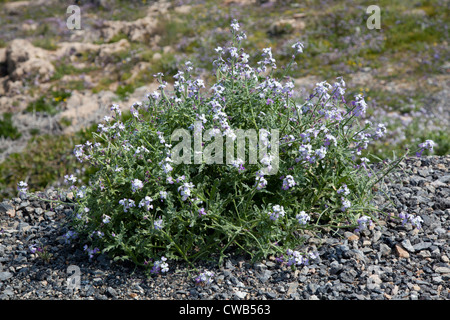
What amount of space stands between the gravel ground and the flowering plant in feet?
0.57

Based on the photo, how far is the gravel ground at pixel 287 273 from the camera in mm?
3990

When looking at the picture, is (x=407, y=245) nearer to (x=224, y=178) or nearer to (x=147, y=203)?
(x=224, y=178)

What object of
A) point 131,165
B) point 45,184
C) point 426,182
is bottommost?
point 45,184

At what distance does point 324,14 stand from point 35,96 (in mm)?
8385

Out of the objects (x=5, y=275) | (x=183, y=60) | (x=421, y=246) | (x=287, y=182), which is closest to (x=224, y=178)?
(x=287, y=182)

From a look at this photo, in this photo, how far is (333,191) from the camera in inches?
183

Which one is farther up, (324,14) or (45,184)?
(324,14)

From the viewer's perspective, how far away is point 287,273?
166 inches

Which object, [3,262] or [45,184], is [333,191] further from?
[45,184]

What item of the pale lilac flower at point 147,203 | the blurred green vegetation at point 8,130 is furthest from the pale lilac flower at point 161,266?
the blurred green vegetation at point 8,130

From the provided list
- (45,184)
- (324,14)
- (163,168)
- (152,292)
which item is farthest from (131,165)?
(324,14)

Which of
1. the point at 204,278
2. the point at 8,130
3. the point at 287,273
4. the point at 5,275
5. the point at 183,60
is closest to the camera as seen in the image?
the point at 204,278

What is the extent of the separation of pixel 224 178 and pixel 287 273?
107cm

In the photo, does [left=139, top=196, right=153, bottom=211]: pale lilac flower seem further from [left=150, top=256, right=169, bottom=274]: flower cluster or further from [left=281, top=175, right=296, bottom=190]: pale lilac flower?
[left=281, top=175, right=296, bottom=190]: pale lilac flower
